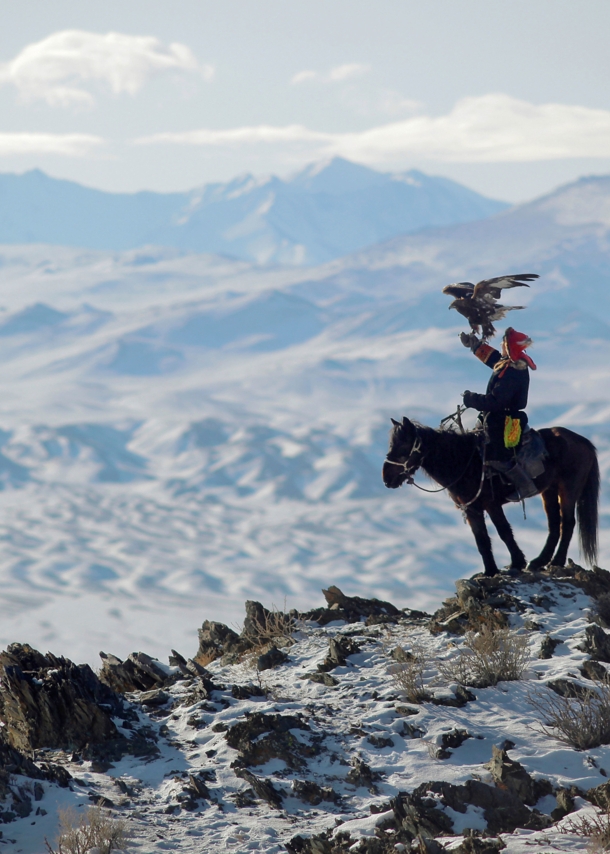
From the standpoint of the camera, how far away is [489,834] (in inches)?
293

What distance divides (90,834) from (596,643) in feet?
19.9

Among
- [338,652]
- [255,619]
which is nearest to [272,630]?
[255,619]

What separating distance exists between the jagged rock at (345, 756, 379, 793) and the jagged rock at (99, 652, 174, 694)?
141 inches

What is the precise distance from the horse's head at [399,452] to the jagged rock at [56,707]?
463 cm

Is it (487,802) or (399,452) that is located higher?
(399,452)

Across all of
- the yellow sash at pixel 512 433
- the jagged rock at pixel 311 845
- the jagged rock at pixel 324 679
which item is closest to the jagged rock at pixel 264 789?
the jagged rock at pixel 311 845

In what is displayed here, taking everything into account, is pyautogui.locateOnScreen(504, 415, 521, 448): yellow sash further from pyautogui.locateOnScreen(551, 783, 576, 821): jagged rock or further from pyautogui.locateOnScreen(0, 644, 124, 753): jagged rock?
pyautogui.locateOnScreen(0, 644, 124, 753): jagged rock

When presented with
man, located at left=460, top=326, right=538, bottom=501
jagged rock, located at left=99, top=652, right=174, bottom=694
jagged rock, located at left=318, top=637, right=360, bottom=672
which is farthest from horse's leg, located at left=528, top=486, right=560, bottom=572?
jagged rock, located at left=99, top=652, right=174, bottom=694

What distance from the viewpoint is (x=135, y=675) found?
11578 mm

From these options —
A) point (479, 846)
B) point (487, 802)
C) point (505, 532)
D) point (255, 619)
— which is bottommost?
point (479, 846)

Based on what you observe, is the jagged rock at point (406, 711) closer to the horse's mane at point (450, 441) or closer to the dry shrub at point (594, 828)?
the dry shrub at point (594, 828)

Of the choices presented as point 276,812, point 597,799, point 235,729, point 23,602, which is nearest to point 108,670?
point 235,729

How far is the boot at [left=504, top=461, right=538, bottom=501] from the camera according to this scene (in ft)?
40.0

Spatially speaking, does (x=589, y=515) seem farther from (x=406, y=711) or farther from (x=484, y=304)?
(x=406, y=711)
